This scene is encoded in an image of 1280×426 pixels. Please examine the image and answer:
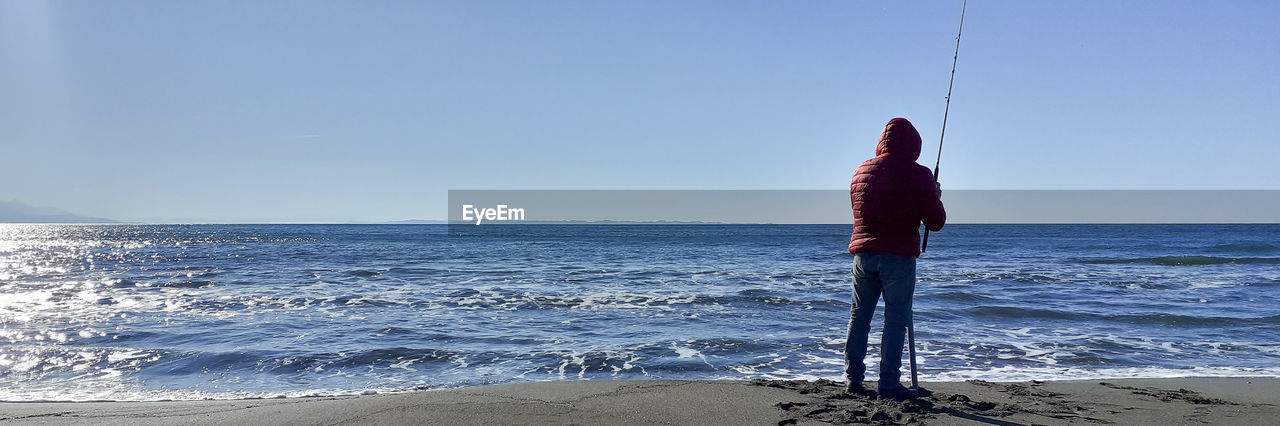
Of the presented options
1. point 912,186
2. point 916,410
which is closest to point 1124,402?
point 916,410

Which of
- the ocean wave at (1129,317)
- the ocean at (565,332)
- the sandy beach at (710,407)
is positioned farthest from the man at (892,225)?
the ocean wave at (1129,317)

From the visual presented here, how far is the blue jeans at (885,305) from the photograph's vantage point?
173 inches

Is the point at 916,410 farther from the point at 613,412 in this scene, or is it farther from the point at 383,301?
the point at 383,301

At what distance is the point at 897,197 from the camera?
433 centimetres

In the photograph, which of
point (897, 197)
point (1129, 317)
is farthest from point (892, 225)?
point (1129, 317)

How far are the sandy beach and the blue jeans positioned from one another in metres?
0.21

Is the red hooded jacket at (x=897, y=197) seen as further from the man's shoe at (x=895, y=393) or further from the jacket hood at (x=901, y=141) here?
the man's shoe at (x=895, y=393)

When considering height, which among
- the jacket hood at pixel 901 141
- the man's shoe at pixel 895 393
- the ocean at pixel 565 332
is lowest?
the ocean at pixel 565 332

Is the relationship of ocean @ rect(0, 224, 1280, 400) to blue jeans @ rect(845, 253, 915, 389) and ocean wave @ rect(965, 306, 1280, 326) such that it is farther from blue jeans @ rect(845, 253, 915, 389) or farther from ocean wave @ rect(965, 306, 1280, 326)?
blue jeans @ rect(845, 253, 915, 389)

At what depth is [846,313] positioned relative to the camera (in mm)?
10453

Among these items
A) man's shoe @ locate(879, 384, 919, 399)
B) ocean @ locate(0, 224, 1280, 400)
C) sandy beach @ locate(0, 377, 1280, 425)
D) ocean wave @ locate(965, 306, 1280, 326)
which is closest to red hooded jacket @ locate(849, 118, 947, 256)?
man's shoe @ locate(879, 384, 919, 399)

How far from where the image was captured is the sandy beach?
402 cm

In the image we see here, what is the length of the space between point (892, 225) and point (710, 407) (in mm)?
1567

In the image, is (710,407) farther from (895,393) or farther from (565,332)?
(565,332)
